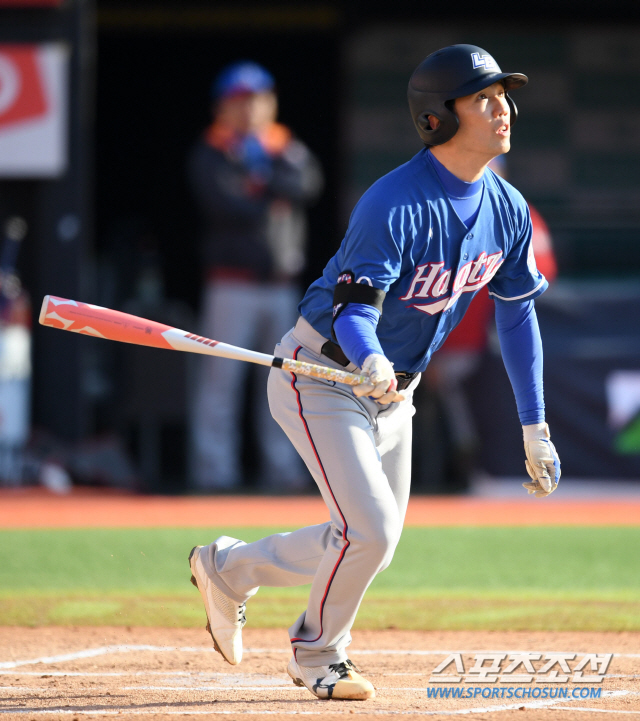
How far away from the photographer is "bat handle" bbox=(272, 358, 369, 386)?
358cm

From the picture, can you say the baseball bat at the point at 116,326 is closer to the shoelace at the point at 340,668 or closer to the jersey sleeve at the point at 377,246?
the jersey sleeve at the point at 377,246

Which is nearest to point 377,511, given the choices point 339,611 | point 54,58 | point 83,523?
point 339,611

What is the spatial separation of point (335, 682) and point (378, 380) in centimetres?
98

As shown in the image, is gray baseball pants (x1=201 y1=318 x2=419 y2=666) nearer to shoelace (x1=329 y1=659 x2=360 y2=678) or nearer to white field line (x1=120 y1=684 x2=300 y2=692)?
shoelace (x1=329 y1=659 x2=360 y2=678)

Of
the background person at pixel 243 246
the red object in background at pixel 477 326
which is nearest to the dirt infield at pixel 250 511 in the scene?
the background person at pixel 243 246

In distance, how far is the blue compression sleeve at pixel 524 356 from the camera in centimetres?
415

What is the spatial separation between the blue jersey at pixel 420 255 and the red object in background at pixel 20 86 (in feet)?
20.4

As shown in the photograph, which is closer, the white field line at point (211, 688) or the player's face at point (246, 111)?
the white field line at point (211, 688)

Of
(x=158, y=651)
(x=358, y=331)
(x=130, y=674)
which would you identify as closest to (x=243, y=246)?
(x=158, y=651)

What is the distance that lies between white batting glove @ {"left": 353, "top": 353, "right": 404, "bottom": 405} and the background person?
5720mm

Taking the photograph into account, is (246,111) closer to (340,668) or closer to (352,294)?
(352,294)

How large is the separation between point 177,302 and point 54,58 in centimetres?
317

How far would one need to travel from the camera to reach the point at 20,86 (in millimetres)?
9516

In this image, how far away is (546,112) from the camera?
1198 centimetres
